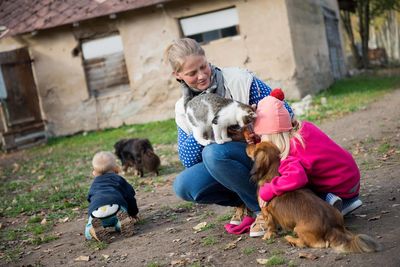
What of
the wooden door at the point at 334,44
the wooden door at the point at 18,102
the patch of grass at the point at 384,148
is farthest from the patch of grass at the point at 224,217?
the wooden door at the point at 334,44

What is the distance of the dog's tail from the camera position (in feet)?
11.8

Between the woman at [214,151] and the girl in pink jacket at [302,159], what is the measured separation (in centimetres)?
26

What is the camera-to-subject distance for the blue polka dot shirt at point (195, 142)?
15.2 feet

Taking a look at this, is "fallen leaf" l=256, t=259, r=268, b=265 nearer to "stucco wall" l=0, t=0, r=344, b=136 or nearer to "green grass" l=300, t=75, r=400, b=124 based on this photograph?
"green grass" l=300, t=75, r=400, b=124

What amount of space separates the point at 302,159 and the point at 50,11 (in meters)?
14.7

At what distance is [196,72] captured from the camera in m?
4.45

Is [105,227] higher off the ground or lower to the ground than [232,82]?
lower

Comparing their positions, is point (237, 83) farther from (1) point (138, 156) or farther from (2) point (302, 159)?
(1) point (138, 156)

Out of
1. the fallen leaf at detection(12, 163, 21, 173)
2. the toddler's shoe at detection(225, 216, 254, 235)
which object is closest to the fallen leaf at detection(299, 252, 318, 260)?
the toddler's shoe at detection(225, 216, 254, 235)

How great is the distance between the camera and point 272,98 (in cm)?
421

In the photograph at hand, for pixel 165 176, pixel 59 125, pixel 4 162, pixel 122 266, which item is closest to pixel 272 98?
pixel 122 266

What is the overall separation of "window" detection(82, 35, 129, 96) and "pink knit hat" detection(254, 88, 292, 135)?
1315 centimetres

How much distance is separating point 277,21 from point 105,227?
11.0m

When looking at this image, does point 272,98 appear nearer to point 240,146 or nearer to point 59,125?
point 240,146
